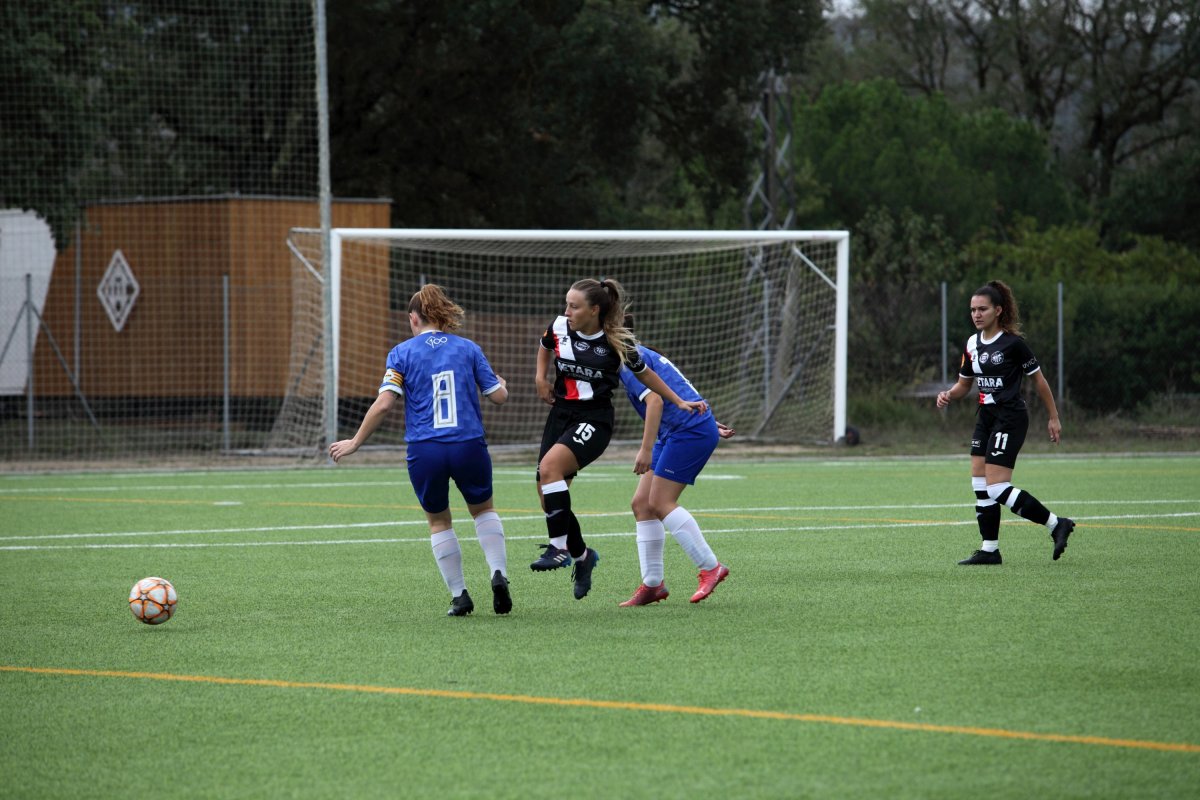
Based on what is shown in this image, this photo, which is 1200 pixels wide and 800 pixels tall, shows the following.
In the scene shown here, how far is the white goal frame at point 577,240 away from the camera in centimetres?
2016

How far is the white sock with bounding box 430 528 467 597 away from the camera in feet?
26.0

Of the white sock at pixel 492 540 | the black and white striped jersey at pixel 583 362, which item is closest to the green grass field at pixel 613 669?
the white sock at pixel 492 540

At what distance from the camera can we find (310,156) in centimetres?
3088

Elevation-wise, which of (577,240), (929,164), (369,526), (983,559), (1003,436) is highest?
(929,164)

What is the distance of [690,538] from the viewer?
Answer: 8.30 meters

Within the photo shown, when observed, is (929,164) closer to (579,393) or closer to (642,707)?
(579,393)

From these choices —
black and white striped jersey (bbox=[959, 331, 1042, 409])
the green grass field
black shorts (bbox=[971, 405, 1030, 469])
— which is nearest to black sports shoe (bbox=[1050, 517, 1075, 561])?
the green grass field

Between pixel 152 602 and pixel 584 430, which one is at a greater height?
pixel 584 430

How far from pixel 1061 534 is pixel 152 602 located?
18.6 ft

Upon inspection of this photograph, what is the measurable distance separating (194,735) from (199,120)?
24.7 meters

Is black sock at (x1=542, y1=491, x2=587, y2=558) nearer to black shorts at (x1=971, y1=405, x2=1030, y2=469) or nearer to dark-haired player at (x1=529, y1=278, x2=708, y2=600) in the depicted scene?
dark-haired player at (x1=529, y1=278, x2=708, y2=600)

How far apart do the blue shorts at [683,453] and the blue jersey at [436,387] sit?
107cm

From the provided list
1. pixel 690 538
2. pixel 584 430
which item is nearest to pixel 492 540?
pixel 690 538

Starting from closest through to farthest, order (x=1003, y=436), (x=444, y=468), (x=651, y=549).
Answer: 1. (x=444, y=468)
2. (x=651, y=549)
3. (x=1003, y=436)
